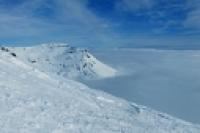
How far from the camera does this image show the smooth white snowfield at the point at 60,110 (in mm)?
28328

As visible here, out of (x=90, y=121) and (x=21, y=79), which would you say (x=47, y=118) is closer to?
(x=90, y=121)

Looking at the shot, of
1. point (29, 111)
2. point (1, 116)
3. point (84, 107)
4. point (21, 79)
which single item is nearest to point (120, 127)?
point (84, 107)

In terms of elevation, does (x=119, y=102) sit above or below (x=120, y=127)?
above

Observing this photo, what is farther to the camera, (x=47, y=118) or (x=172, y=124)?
(x=172, y=124)

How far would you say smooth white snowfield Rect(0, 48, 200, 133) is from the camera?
2833cm

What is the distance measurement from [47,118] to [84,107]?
20.8ft

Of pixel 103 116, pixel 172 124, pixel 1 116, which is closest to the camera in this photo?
pixel 1 116

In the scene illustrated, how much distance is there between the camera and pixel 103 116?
33625mm

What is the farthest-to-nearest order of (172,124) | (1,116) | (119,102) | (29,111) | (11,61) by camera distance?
1. (11,61)
2. (119,102)
3. (172,124)
4. (29,111)
5. (1,116)

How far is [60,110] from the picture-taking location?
32094mm

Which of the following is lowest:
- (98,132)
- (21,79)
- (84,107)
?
(98,132)

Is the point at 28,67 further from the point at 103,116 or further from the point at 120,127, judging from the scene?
the point at 120,127

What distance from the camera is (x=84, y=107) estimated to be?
3503 cm

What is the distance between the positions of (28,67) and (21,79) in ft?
21.5
